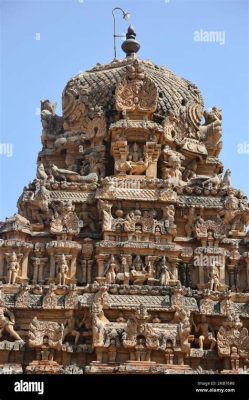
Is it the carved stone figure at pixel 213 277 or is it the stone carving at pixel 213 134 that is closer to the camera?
the carved stone figure at pixel 213 277

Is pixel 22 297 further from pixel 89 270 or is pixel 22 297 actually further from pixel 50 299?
pixel 89 270

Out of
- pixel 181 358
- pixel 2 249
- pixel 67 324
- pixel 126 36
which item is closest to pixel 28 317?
pixel 67 324

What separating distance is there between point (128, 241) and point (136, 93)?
19.8 ft

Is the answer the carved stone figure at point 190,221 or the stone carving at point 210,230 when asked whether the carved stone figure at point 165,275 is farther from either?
the carved stone figure at point 190,221

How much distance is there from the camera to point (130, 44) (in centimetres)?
2786

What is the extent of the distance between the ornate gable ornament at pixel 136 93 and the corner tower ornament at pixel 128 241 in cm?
4

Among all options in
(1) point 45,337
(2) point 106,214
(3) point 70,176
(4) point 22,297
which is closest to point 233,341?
(1) point 45,337

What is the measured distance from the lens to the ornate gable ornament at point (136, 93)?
2420 cm

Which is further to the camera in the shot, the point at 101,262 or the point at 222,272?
the point at 222,272

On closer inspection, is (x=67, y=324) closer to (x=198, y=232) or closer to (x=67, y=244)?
(x=67, y=244)

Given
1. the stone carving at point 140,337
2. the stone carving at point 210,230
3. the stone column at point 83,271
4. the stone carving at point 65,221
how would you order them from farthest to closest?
the stone carving at point 210,230
the stone carving at point 65,221
the stone column at point 83,271
the stone carving at point 140,337

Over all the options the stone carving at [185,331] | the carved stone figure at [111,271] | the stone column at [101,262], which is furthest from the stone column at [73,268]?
the stone carving at [185,331]

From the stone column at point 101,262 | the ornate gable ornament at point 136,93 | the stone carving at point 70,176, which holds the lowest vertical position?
the stone column at point 101,262

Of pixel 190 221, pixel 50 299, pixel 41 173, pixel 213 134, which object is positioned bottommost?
pixel 50 299
